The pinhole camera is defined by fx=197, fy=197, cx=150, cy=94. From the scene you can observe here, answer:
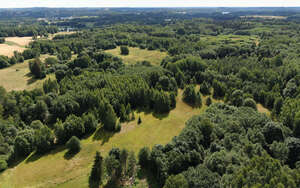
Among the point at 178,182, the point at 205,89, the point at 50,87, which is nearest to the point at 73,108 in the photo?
the point at 50,87

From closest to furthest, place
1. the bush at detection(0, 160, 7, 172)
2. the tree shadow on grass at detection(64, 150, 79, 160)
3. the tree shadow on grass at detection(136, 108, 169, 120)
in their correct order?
the bush at detection(0, 160, 7, 172)
the tree shadow on grass at detection(64, 150, 79, 160)
the tree shadow on grass at detection(136, 108, 169, 120)

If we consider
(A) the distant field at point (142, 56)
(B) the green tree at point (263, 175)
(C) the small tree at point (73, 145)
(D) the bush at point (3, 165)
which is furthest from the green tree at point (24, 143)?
(A) the distant field at point (142, 56)

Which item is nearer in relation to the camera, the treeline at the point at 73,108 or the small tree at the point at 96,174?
the small tree at the point at 96,174

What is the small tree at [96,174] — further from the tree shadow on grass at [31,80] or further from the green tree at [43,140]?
the tree shadow on grass at [31,80]

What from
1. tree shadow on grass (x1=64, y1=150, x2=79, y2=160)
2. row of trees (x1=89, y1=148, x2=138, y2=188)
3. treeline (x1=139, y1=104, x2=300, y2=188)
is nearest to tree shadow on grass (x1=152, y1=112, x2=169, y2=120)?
treeline (x1=139, y1=104, x2=300, y2=188)

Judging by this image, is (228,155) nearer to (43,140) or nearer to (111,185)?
(111,185)

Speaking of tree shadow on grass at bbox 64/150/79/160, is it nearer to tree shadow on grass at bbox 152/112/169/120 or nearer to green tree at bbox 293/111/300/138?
tree shadow on grass at bbox 152/112/169/120

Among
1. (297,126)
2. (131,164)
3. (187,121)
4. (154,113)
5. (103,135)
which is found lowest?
(103,135)
